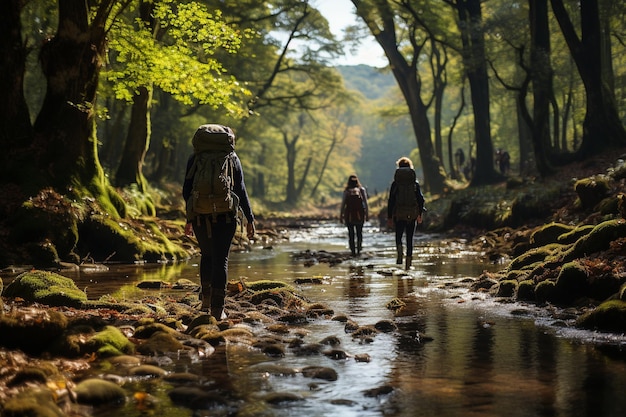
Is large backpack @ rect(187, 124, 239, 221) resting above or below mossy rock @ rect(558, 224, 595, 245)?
above

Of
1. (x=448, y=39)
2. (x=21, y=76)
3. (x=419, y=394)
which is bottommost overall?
(x=419, y=394)

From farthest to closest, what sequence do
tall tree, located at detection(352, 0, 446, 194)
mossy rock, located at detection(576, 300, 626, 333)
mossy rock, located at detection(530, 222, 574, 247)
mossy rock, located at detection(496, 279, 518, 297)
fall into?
tall tree, located at detection(352, 0, 446, 194), mossy rock, located at detection(530, 222, 574, 247), mossy rock, located at detection(496, 279, 518, 297), mossy rock, located at detection(576, 300, 626, 333)

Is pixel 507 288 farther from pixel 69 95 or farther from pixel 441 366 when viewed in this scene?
pixel 69 95

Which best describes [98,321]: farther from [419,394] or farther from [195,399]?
[419,394]

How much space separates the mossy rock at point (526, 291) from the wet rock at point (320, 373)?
16.3 ft

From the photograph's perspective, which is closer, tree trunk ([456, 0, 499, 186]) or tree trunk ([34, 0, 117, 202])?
tree trunk ([34, 0, 117, 202])

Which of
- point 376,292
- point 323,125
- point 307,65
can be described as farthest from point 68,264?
point 323,125

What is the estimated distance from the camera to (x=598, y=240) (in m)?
10.0

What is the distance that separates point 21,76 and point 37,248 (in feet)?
12.7

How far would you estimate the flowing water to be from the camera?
189 inches

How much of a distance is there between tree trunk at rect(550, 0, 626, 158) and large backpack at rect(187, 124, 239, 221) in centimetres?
1800

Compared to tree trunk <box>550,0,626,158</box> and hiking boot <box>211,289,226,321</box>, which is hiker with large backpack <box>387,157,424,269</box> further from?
tree trunk <box>550,0,626,158</box>

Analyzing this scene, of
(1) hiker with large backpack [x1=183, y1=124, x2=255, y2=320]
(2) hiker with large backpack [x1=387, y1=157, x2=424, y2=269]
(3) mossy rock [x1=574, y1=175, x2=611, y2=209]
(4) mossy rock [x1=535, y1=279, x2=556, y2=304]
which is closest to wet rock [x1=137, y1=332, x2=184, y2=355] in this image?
(1) hiker with large backpack [x1=183, y1=124, x2=255, y2=320]

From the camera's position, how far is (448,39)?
1355 inches
